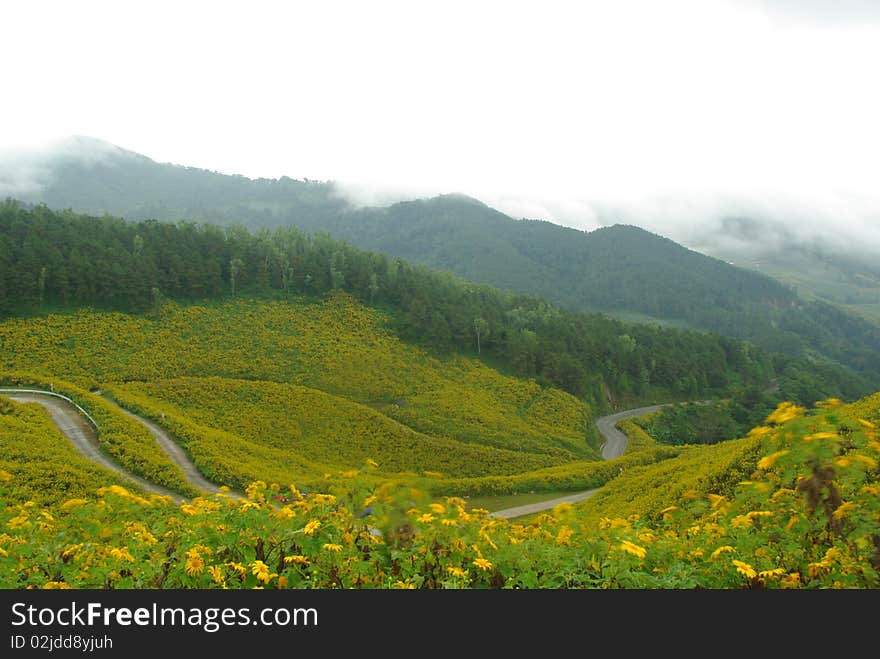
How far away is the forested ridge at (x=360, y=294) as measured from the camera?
57938 millimetres

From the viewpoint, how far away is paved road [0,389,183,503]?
25198 millimetres

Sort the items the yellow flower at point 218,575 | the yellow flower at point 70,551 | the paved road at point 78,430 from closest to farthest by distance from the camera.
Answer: the yellow flower at point 218,575 → the yellow flower at point 70,551 → the paved road at point 78,430

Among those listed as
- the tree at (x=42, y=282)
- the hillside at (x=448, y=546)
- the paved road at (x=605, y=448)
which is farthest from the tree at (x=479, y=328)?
the hillside at (x=448, y=546)

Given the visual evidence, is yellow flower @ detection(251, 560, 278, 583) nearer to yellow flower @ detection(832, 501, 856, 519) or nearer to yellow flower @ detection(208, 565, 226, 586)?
yellow flower @ detection(208, 565, 226, 586)

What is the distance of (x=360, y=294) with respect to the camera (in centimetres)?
7706

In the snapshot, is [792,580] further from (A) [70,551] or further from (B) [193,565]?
(A) [70,551]

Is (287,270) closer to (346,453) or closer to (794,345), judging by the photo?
(346,453)

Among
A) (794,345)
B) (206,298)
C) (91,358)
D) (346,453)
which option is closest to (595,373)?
(346,453)

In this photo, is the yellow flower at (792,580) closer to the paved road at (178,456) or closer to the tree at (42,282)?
the paved road at (178,456)

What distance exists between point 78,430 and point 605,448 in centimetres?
5316

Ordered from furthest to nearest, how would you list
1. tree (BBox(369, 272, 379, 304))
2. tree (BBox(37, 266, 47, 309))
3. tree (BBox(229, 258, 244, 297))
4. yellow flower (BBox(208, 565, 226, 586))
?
tree (BBox(369, 272, 379, 304)), tree (BBox(229, 258, 244, 297)), tree (BBox(37, 266, 47, 309)), yellow flower (BBox(208, 565, 226, 586))

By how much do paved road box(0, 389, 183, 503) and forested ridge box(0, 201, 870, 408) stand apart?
23.4 meters

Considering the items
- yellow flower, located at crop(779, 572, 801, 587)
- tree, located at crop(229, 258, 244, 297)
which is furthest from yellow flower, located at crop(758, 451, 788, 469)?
tree, located at crop(229, 258, 244, 297)

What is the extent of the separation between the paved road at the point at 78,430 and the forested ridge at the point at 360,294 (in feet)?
76.8
